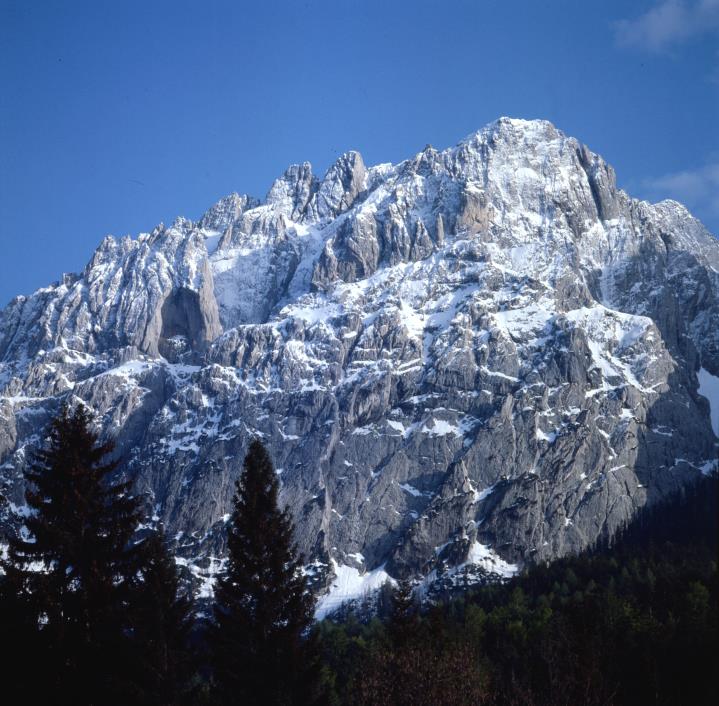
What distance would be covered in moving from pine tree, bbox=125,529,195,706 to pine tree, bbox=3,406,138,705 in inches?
51.3

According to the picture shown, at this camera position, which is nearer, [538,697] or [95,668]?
[95,668]

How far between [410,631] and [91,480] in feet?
68.0

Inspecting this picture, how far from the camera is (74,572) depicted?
112 ft

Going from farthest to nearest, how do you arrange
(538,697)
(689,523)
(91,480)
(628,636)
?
(689,523) < (628,636) < (538,697) < (91,480)

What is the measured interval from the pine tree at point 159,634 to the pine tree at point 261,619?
182cm

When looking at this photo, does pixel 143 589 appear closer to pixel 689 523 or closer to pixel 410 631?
pixel 410 631

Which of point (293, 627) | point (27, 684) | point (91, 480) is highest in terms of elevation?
point (91, 480)

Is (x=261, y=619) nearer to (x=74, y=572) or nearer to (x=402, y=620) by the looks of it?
(x=74, y=572)

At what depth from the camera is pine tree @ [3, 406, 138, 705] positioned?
106ft

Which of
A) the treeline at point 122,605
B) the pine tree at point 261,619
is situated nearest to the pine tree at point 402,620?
the pine tree at point 261,619

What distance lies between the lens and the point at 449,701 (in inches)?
1459

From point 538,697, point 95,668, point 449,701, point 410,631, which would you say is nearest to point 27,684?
point 95,668

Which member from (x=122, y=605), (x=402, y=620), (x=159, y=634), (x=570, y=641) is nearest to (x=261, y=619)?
(x=159, y=634)

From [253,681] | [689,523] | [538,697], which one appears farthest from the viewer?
[689,523]
